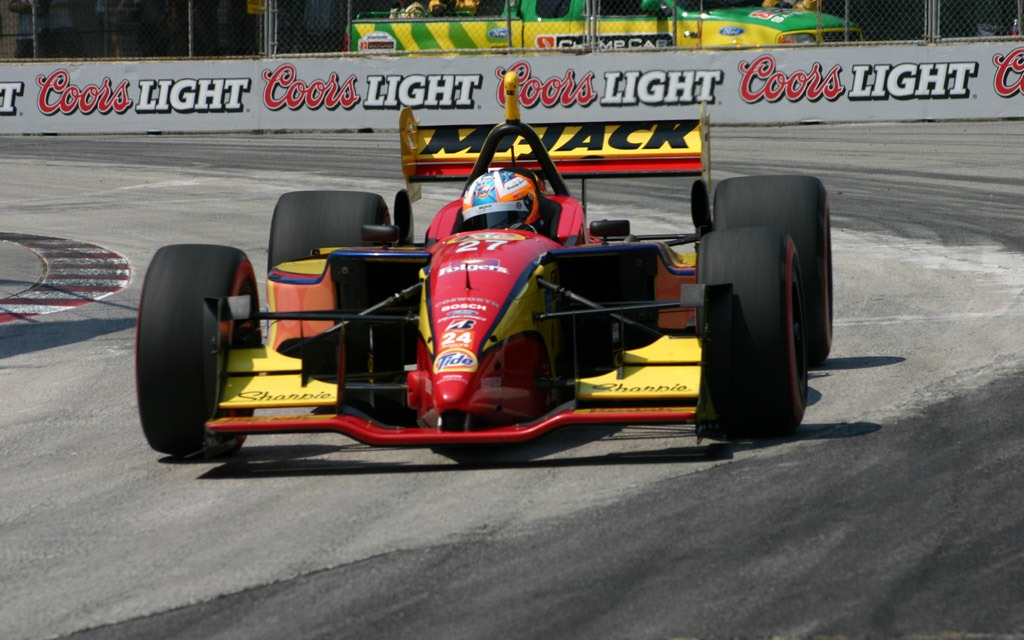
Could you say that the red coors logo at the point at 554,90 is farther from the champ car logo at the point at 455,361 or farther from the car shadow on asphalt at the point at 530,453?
the champ car logo at the point at 455,361

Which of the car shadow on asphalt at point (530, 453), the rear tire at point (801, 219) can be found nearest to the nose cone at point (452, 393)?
the car shadow on asphalt at point (530, 453)

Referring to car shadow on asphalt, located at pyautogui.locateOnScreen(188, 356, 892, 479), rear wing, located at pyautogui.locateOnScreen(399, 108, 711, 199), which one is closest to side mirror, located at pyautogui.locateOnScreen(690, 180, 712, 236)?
rear wing, located at pyautogui.locateOnScreen(399, 108, 711, 199)

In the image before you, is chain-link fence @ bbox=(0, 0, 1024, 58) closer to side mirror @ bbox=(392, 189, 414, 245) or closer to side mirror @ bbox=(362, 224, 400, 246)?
side mirror @ bbox=(392, 189, 414, 245)

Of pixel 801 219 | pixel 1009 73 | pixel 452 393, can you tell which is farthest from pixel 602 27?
pixel 452 393

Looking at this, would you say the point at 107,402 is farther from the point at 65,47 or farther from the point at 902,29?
the point at 65,47

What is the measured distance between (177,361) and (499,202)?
198 centimetres

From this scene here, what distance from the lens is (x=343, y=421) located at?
20.4 ft

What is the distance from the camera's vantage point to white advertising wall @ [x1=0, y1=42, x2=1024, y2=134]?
2170 centimetres

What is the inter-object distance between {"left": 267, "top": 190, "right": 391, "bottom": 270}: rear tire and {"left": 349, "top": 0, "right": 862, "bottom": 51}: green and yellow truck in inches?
564

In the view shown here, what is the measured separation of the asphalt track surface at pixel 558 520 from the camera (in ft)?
14.5

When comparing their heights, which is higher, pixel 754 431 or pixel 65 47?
pixel 65 47

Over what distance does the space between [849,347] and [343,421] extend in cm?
385

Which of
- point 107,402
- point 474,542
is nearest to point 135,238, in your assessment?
point 107,402

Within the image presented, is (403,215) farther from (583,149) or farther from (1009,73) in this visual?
(1009,73)
